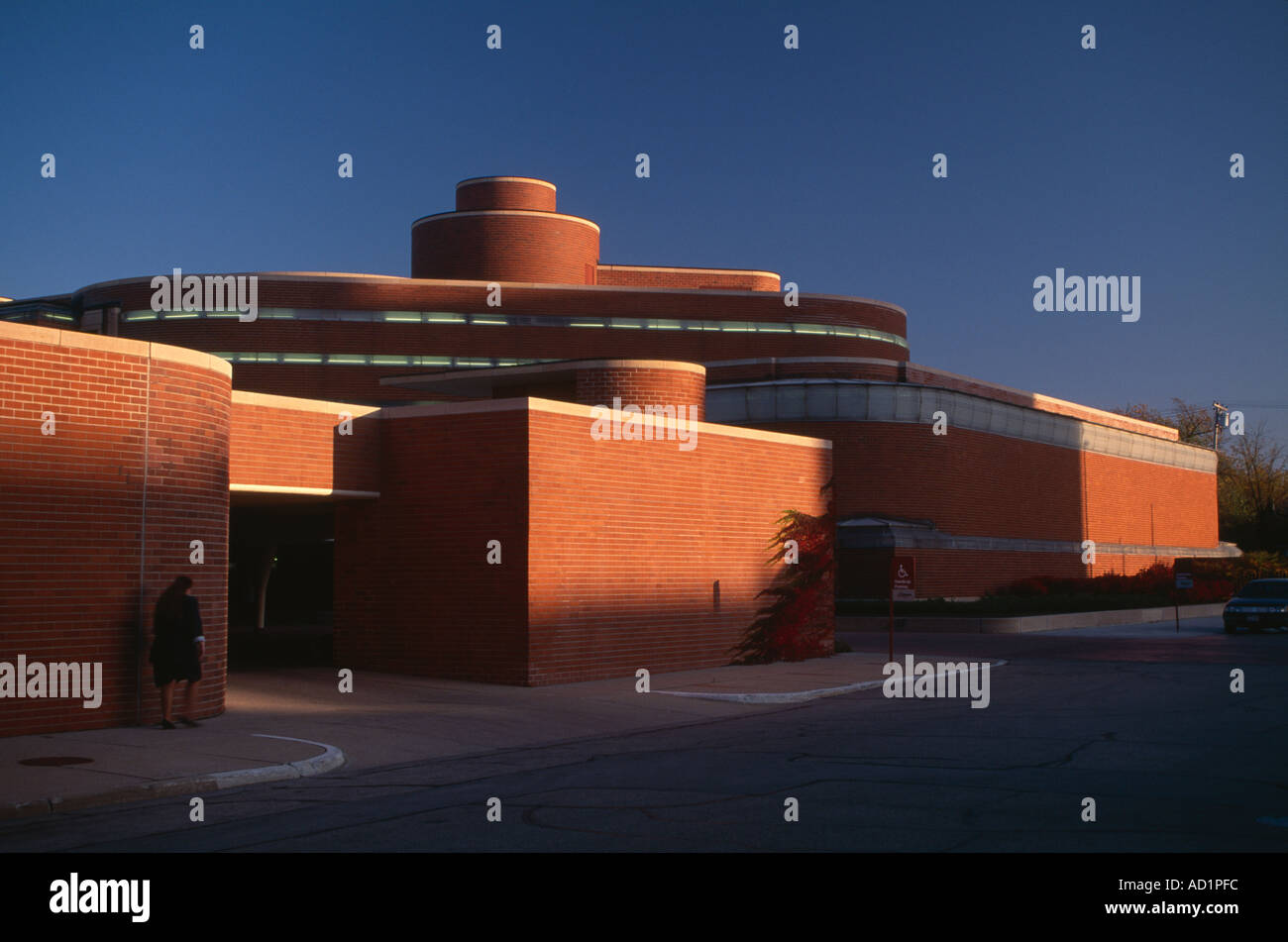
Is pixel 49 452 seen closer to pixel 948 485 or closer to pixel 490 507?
pixel 490 507

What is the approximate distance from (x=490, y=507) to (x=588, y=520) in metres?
1.86

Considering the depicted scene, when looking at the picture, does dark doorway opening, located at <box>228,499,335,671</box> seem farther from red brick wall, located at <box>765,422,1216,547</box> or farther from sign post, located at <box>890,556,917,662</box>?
red brick wall, located at <box>765,422,1216,547</box>

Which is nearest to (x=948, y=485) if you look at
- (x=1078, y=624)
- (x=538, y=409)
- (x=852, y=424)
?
(x=852, y=424)

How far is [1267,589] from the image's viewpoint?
3525 cm

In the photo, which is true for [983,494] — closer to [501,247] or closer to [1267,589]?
[1267,589]

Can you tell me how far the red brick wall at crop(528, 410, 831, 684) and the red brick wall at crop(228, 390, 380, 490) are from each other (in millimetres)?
3345

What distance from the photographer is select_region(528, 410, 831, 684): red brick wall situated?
20438 mm

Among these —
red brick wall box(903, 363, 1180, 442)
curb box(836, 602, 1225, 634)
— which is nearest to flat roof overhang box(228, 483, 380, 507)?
curb box(836, 602, 1225, 634)

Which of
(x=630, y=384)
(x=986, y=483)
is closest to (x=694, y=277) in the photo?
(x=986, y=483)

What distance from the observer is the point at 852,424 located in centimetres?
4475

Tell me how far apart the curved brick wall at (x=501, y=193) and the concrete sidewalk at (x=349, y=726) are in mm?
42509

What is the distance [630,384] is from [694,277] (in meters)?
43.0
